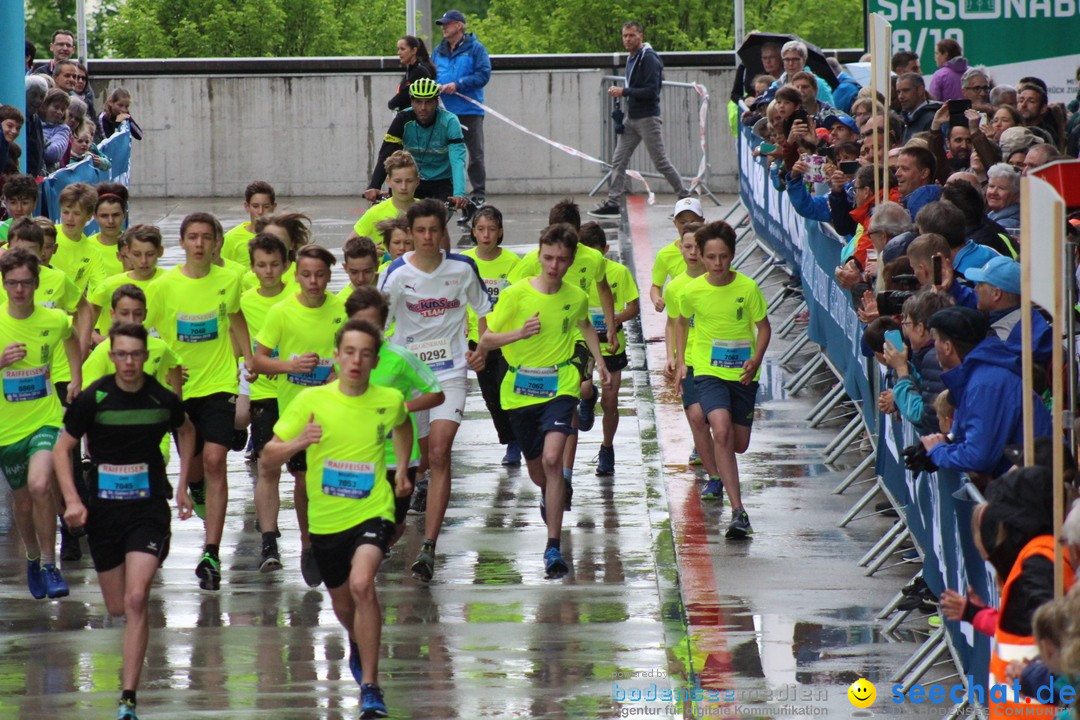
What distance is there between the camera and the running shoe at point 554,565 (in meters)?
9.60

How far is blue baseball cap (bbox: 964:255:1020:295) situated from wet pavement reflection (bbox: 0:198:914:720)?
5.69 ft

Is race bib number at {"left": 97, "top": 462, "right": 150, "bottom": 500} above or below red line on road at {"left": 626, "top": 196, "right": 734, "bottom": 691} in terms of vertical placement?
above

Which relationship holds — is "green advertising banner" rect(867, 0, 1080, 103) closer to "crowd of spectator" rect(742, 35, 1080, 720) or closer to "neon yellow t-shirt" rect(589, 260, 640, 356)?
"crowd of spectator" rect(742, 35, 1080, 720)

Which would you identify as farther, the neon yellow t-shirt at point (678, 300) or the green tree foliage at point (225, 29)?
the green tree foliage at point (225, 29)

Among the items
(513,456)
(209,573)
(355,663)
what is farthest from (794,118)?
(355,663)

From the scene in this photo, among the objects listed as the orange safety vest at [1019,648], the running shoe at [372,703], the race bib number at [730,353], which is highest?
the race bib number at [730,353]

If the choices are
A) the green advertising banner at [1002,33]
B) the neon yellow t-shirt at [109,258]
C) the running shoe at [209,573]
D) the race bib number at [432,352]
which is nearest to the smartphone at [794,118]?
the green advertising banner at [1002,33]

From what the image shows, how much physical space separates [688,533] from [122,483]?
3729 millimetres

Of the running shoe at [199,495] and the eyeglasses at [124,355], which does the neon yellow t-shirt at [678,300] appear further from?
the eyeglasses at [124,355]

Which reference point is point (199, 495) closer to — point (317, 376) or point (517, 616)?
point (317, 376)

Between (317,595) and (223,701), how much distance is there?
170 centimetres

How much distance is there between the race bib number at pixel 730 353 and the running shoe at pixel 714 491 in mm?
914

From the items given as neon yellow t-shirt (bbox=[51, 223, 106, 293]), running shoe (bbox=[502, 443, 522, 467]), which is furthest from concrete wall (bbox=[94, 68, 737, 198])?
neon yellow t-shirt (bbox=[51, 223, 106, 293])

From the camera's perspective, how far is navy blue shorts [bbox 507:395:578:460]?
988 cm
